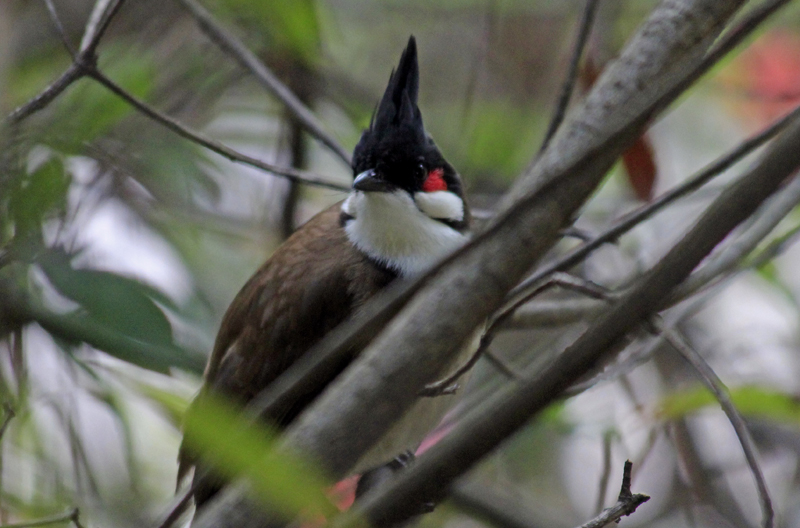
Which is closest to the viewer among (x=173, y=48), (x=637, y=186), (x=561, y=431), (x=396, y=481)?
(x=396, y=481)

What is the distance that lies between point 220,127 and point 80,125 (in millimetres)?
1690

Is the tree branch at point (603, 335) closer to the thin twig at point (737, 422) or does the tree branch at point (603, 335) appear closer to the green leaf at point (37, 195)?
the thin twig at point (737, 422)

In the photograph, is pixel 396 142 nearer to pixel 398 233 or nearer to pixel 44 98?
pixel 398 233

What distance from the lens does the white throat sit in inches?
83.4

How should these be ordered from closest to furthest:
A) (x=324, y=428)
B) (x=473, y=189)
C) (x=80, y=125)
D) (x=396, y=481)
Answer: (x=396, y=481) → (x=324, y=428) → (x=80, y=125) → (x=473, y=189)

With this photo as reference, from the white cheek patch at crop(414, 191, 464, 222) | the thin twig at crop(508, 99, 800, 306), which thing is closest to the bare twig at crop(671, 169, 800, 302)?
the thin twig at crop(508, 99, 800, 306)

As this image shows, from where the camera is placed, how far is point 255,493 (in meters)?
0.86

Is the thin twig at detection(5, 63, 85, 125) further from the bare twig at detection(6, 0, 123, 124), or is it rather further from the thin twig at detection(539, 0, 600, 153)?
the thin twig at detection(539, 0, 600, 153)

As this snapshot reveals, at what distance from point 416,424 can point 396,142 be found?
0.65 m

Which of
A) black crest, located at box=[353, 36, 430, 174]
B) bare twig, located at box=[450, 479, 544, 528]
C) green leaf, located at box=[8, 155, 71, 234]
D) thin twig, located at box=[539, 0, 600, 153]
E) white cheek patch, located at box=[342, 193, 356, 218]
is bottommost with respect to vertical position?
bare twig, located at box=[450, 479, 544, 528]

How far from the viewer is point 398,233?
2.13 m

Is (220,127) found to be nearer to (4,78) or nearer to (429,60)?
(429,60)

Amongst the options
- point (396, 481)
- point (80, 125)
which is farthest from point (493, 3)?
point (396, 481)

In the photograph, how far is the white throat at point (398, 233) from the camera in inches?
83.4
